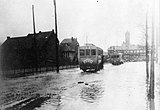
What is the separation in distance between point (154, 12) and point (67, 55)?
34.2m

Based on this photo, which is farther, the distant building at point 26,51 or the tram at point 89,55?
the tram at point 89,55

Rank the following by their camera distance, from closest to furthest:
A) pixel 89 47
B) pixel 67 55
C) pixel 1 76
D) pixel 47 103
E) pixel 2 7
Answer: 1. pixel 47 103
2. pixel 2 7
3. pixel 1 76
4. pixel 89 47
5. pixel 67 55

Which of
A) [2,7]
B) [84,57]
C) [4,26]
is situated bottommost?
[84,57]

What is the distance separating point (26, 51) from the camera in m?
23.9

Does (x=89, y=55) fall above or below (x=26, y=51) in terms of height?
below

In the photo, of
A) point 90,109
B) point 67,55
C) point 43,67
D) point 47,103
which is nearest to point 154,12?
point 90,109

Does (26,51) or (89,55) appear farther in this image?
(26,51)

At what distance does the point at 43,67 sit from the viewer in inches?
1086

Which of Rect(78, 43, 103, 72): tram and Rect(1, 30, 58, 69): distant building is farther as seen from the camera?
Rect(78, 43, 103, 72): tram

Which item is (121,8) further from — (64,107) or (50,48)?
(50,48)

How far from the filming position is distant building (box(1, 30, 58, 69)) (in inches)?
734

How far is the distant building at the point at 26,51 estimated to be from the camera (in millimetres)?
18656

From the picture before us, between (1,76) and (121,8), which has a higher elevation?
(121,8)

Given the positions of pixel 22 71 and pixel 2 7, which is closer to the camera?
pixel 2 7
